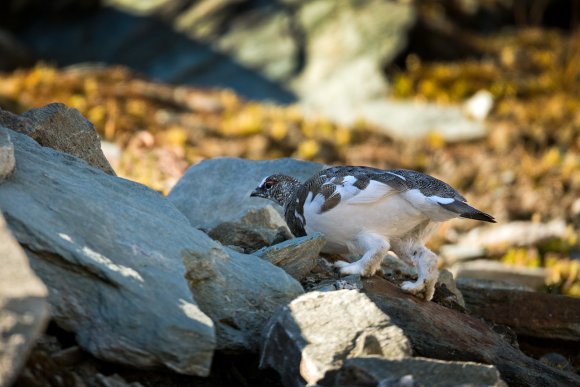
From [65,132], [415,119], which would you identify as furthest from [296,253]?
[415,119]

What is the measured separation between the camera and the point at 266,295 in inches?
157

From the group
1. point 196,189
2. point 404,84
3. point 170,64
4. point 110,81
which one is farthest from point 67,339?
point 170,64

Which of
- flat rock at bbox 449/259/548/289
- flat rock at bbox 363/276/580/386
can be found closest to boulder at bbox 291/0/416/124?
flat rock at bbox 449/259/548/289

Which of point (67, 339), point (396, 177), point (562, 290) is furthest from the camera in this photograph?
point (562, 290)

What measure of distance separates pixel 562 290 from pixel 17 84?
27.1 feet

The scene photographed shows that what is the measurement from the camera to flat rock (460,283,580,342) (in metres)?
5.38

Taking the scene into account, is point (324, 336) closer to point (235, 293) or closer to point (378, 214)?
point (235, 293)

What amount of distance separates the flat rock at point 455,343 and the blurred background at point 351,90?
4027mm

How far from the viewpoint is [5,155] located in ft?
11.8

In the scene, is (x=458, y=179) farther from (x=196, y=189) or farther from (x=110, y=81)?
(x=196, y=189)

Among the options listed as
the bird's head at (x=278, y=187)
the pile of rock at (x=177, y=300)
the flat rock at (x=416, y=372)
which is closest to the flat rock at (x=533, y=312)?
the pile of rock at (x=177, y=300)

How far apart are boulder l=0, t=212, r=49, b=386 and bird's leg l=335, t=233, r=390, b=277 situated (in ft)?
7.00

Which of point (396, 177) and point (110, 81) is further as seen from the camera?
point (110, 81)

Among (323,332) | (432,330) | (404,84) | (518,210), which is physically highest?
(323,332)
